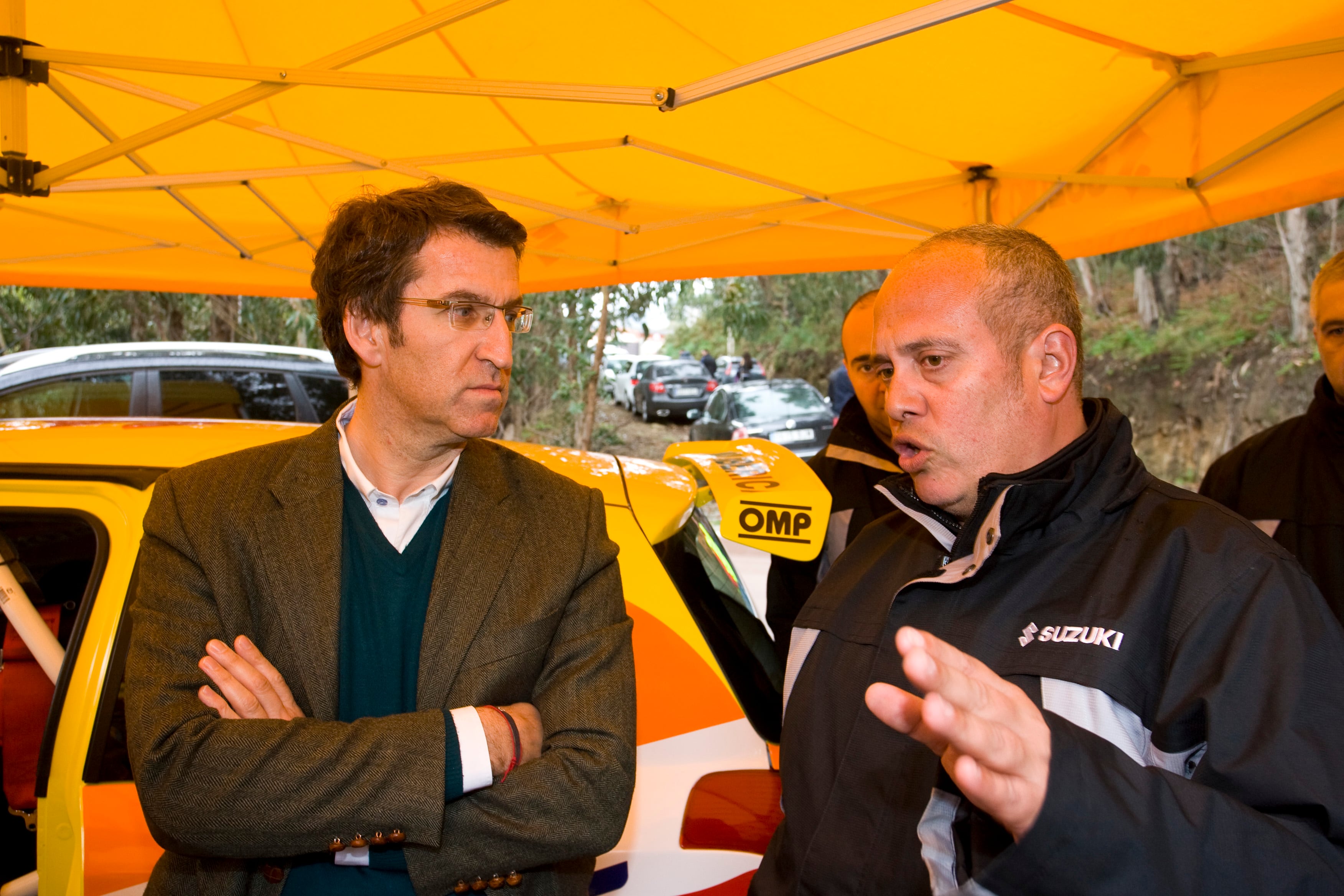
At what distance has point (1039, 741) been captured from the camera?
1031 millimetres

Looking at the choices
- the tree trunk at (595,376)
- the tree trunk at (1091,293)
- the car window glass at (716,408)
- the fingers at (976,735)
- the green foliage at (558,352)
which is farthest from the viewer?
the tree trunk at (1091,293)

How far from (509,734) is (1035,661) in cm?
83

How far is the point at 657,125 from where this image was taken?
4.44 meters

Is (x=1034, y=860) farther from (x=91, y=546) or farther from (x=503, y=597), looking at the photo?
(x=91, y=546)

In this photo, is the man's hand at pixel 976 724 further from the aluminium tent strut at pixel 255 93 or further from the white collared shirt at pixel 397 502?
the aluminium tent strut at pixel 255 93

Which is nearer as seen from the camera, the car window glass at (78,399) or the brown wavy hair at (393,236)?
the brown wavy hair at (393,236)

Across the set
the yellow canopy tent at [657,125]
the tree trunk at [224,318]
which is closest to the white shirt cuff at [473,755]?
the yellow canopy tent at [657,125]

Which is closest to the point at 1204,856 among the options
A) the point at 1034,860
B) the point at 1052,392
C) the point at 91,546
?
the point at 1034,860

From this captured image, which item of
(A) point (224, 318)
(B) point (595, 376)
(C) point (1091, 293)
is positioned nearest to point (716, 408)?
(B) point (595, 376)

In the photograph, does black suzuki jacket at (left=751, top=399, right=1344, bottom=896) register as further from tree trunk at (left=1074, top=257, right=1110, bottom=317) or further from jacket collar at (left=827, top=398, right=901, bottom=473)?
tree trunk at (left=1074, top=257, right=1110, bottom=317)

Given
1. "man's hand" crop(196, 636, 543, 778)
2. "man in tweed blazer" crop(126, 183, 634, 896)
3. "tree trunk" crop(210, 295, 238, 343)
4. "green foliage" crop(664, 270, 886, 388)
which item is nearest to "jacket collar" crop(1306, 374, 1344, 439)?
"man in tweed blazer" crop(126, 183, 634, 896)

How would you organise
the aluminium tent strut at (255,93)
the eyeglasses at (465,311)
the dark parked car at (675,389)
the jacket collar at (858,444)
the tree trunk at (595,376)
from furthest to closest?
the dark parked car at (675,389) → the tree trunk at (595,376) → the aluminium tent strut at (255,93) → the jacket collar at (858,444) → the eyeglasses at (465,311)

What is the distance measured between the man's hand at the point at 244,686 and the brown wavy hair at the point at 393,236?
0.61 m

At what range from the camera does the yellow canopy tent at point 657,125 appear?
3291mm
